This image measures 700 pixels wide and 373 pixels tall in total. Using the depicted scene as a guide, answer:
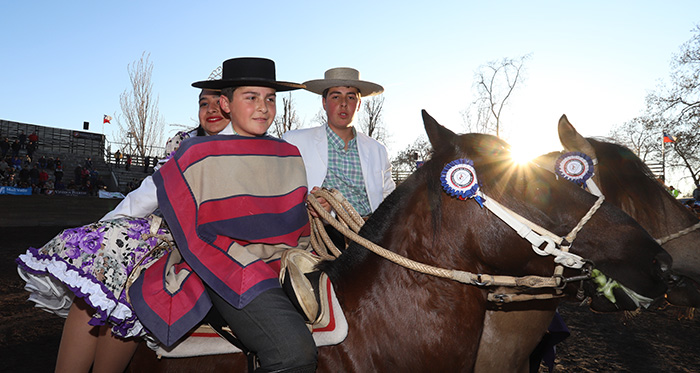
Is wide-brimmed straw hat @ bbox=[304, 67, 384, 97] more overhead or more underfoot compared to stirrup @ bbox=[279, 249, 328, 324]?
more overhead

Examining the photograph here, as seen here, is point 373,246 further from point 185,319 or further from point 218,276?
point 185,319

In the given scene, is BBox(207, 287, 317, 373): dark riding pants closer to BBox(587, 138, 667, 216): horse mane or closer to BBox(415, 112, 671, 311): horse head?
BBox(415, 112, 671, 311): horse head

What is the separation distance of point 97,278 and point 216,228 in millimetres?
583

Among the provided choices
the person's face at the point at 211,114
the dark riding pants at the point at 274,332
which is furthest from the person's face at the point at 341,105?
the dark riding pants at the point at 274,332

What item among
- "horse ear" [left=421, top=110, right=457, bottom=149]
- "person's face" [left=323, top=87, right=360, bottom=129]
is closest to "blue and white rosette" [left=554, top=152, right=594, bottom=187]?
"horse ear" [left=421, top=110, right=457, bottom=149]

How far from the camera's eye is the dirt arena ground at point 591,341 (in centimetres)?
524

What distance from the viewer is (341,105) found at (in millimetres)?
4156

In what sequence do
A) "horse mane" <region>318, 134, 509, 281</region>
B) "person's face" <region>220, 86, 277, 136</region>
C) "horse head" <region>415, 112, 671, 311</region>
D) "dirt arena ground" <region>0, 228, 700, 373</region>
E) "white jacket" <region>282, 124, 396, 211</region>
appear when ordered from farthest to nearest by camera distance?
"dirt arena ground" <region>0, 228, 700, 373</region> → "white jacket" <region>282, 124, 396, 211</region> → "person's face" <region>220, 86, 277, 136</region> → "horse mane" <region>318, 134, 509, 281</region> → "horse head" <region>415, 112, 671, 311</region>

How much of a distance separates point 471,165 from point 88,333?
2.03 m

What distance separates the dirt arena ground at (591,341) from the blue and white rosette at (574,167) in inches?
99.4

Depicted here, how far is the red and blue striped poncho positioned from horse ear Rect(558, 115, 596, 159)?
2166 mm

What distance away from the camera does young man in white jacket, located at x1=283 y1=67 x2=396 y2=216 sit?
398 cm

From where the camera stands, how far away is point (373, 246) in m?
1.98

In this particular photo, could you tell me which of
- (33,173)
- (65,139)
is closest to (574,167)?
(33,173)
